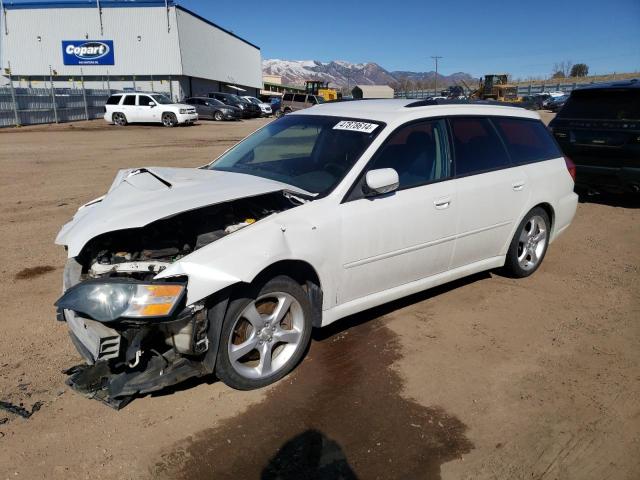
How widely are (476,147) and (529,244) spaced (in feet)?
4.39

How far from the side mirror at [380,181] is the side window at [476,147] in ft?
3.05

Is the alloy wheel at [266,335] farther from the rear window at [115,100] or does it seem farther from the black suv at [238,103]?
the black suv at [238,103]

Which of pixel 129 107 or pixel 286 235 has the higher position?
pixel 129 107

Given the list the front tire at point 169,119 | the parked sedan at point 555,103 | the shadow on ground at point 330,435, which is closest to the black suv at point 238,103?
the front tire at point 169,119

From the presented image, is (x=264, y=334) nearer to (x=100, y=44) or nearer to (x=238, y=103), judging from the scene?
(x=238, y=103)

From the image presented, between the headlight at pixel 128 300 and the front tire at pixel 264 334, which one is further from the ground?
the headlight at pixel 128 300

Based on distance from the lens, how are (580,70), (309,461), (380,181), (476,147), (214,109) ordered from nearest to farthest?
(309,461), (380,181), (476,147), (214,109), (580,70)

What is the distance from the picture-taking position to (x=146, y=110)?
26.7 meters

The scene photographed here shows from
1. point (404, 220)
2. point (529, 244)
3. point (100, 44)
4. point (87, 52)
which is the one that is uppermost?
point (100, 44)

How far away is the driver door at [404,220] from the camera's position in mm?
3555

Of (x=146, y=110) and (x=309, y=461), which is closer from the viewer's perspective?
(x=309, y=461)

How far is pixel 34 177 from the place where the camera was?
10492mm

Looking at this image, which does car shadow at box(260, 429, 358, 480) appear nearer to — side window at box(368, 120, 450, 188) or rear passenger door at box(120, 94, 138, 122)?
side window at box(368, 120, 450, 188)

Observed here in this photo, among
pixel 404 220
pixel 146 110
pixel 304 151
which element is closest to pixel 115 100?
pixel 146 110
